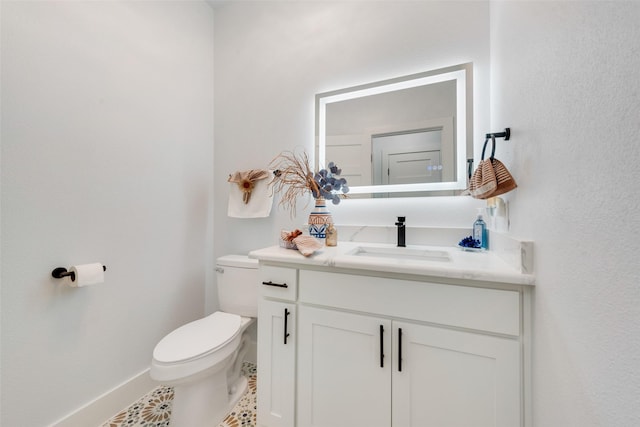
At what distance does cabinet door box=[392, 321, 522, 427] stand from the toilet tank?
961 millimetres

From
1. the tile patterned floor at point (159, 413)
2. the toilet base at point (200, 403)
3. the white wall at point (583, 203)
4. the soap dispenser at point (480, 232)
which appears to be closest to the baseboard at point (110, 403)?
the tile patterned floor at point (159, 413)

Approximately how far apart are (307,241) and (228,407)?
1079 mm

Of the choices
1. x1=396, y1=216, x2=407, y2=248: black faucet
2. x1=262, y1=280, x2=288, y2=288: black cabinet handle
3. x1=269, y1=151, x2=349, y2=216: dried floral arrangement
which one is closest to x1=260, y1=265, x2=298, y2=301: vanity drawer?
x1=262, y1=280, x2=288, y2=288: black cabinet handle

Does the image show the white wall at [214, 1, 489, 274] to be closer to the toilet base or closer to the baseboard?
the baseboard

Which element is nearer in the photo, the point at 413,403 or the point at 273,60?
the point at 413,403

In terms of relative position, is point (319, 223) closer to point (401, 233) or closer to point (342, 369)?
point (401, 233)

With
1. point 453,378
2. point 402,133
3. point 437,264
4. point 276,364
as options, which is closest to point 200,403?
point 276,364

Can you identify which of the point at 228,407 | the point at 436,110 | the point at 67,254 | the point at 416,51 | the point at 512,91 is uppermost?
the point at 416,51

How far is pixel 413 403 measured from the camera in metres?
0.87

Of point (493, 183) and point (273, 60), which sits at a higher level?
point (273, 60)

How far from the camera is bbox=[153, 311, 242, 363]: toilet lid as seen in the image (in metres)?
1.10

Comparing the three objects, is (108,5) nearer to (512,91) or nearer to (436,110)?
(436,110)

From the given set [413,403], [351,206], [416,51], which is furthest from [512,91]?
[413,403]

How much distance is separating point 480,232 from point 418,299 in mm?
611
